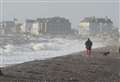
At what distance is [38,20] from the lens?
170125mm

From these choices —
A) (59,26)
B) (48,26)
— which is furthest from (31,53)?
(59,26)

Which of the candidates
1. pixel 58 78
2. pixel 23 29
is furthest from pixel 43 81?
pixel 23 29

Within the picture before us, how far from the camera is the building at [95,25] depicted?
169 m

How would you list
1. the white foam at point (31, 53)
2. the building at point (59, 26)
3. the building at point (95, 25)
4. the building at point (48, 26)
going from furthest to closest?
the building at point (95, 25) → the building at point (59, 26) → the building at point (48, 26) → the white foam at point (31, 53)

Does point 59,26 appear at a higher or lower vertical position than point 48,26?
lower

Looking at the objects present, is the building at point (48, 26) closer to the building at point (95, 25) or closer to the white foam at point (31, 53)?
the building at point (95, 25)

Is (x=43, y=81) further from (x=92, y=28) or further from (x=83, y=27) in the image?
(x=92, y=28)

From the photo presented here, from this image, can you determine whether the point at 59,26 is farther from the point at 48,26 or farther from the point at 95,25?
the point at 95,25

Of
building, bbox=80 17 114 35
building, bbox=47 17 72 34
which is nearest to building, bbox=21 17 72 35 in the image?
building, bbox=47 17 72 34

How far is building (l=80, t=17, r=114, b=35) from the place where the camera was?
556ft

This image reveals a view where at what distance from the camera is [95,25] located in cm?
17850

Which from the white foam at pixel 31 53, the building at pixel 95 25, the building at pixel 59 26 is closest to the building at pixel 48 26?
the building at pixel 59 26

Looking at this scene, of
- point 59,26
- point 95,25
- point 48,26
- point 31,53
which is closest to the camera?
point 31,53

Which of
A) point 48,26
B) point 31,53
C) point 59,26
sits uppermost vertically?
point 31,53
